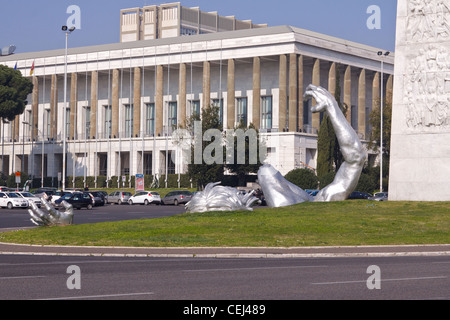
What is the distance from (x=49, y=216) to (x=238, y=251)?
11.0 meters

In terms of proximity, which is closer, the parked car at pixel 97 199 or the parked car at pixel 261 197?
the parked car at pixel 261 197

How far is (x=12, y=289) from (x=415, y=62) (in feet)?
92.9

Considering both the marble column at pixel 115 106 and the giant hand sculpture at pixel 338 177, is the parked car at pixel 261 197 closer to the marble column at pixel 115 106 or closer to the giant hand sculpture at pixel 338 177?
the giant hand sculpture at pixel 338 177

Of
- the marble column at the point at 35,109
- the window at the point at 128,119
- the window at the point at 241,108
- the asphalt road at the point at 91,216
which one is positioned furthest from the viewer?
the marble column at the point at 35,109

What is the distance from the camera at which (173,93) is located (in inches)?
4193

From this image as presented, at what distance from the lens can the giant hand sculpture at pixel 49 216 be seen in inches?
1230

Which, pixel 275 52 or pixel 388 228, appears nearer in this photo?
pixel 388 228

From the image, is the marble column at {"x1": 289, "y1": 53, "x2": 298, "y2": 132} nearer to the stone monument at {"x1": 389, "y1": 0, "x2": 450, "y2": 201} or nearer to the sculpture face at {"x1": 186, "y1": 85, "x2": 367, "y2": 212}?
the sculpture face at {"x1": 186, "y1": 85, "x2": 367, "y2": 212}

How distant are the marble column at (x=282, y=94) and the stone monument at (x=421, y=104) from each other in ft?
168

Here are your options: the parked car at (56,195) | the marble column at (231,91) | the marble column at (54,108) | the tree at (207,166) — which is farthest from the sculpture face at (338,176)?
the marble column at (54,108)

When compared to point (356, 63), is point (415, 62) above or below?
below

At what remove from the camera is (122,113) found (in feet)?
360

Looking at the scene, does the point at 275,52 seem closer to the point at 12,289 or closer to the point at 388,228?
the point at 388,228

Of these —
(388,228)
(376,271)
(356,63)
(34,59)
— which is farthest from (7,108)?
(376,271)
